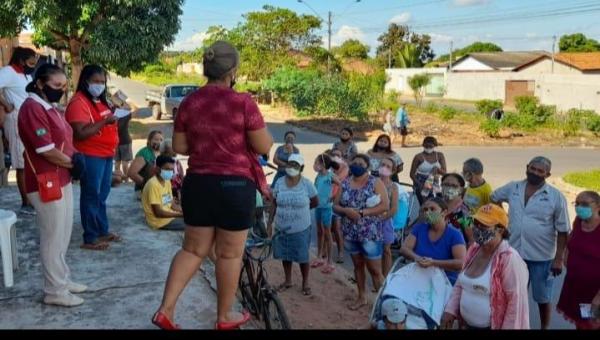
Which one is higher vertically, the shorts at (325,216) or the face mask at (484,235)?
the face mask at (484,235)

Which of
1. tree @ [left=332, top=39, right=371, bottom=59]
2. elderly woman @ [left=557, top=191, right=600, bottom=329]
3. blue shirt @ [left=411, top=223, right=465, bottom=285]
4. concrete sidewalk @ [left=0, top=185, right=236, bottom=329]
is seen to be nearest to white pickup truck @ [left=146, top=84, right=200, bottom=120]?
concrete sidewalk @ [left=0, top=185, right=236, bottom=329]

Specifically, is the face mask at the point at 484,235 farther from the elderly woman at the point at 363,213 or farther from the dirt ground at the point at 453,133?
the dirt ground at the point at 453,133

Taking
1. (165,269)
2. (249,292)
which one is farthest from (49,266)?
(249,292)

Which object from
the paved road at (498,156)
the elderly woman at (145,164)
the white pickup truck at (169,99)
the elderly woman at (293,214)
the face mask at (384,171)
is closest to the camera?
the elderly woman at (293,214)

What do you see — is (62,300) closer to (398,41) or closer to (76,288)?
(76,288)

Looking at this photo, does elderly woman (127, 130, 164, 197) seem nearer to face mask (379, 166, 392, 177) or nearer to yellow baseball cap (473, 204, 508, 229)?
face mask (379, 166, 392, 177)

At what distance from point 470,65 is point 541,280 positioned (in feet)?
188

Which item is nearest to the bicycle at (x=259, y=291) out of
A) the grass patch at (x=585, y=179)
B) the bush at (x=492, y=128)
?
the grass patch at (x=585, y=179)

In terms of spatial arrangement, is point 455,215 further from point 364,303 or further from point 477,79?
point 477,79

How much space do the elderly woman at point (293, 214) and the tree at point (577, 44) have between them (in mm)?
Result: 69256

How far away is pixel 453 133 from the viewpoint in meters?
23.0

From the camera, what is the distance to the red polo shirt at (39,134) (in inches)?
155

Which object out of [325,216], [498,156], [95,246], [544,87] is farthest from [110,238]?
[544,87]

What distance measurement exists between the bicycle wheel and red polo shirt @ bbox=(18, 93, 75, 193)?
164 cm
